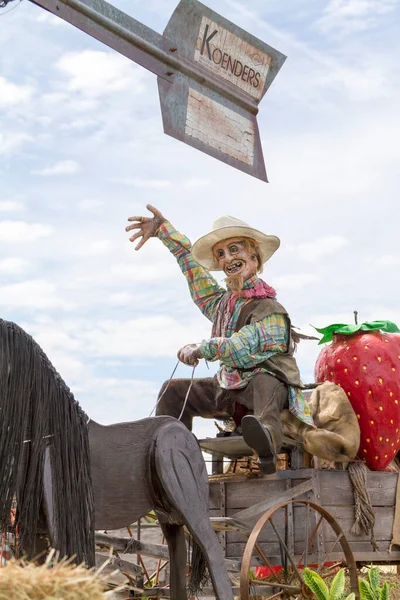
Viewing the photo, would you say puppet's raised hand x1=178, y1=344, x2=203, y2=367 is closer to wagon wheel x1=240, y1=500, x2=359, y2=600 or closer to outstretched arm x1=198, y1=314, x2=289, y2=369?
outstretched arm x1=198, y1=314, x2=289, y2=369

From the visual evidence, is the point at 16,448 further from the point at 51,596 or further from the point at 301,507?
the point at 301,507

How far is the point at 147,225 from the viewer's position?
17.8ft

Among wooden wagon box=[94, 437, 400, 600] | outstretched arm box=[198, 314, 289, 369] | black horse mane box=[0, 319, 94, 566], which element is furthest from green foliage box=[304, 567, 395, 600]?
black horse mane box=[0, 319, 94, 566]

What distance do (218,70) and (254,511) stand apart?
2.42 m

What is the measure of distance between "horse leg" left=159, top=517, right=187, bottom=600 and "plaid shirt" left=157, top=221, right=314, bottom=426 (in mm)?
1030

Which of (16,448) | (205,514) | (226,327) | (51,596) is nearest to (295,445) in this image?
(226,327)

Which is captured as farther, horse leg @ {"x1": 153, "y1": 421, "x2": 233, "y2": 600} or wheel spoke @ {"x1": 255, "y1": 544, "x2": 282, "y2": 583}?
wheel spoke @ {"x1": 255, "y1": 544, "x2": 282, "y2": 583}

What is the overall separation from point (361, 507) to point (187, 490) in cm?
198

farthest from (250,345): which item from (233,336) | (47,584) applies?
(47,584)

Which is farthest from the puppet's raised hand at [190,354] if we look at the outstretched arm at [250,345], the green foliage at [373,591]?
the green foliage at [373,591]

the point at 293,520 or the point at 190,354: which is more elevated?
the point at 190,354

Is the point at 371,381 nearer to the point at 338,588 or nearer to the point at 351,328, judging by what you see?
the point at 351,328

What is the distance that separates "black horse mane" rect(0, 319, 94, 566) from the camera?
3.21m

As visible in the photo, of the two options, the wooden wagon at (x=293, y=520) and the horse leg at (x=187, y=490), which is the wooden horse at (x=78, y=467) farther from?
the wooden wagon at (x=293, y=520)
